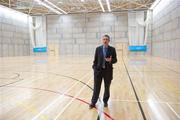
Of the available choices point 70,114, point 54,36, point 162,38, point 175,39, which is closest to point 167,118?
point 70,114

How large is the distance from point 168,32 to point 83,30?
60.7 feet

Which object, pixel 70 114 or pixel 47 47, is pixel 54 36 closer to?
pixel 47 47

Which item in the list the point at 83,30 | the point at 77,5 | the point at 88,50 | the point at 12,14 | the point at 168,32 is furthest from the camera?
the point at 88,50

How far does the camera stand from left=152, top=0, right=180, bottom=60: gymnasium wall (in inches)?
853

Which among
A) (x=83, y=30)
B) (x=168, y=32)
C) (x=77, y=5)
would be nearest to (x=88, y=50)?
(x=83, y=30)

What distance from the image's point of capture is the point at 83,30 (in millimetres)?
40219

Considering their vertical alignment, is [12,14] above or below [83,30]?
above

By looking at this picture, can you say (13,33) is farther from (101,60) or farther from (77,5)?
(101,60)

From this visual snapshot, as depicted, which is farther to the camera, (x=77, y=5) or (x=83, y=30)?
(x=83, y=30)

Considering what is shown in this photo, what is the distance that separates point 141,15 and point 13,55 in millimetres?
22942

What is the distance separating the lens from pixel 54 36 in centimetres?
4112

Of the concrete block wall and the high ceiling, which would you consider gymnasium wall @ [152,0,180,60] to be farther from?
the concrete block wall

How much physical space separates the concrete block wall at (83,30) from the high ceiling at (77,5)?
1.67 m

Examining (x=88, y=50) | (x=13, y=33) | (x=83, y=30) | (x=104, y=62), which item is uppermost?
(x=83, y=30)
